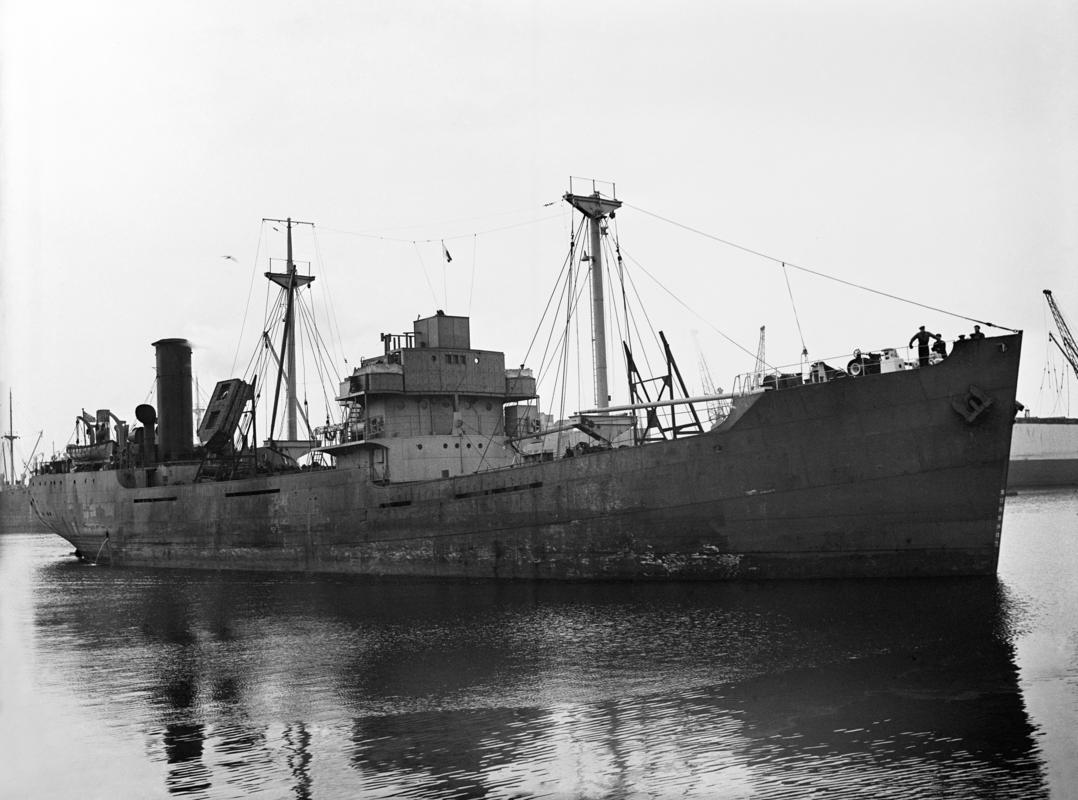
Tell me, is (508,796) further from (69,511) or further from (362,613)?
(69,511)

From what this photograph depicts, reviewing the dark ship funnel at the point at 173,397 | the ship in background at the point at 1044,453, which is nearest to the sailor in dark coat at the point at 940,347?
the dark ship funnel at the point at 173,397

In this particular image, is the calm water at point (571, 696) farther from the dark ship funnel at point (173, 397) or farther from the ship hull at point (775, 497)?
the dark ship funnel at point (173, 397)

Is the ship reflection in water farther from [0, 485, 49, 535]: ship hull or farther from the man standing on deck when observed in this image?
[0, 485, 49, 535]: ship hull

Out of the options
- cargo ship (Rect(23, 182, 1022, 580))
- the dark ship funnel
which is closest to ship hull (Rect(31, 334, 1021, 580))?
cargo ship (Rect(23, 182, 1022, 580))

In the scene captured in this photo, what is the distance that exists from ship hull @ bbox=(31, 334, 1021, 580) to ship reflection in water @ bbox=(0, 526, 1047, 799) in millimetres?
784

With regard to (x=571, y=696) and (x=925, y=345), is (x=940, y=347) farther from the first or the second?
(x=571, y=696)

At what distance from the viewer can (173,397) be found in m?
37.0

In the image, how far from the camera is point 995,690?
11.1 m

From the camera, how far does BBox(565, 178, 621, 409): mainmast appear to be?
24.2m

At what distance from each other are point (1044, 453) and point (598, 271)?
71.0m

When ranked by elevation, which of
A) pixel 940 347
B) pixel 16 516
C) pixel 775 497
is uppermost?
pixel 940 347

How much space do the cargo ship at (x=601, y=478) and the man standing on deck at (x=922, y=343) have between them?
18 centimetres

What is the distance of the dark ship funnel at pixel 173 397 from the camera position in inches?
1453

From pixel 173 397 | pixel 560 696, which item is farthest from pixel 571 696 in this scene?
pixel 173 397
